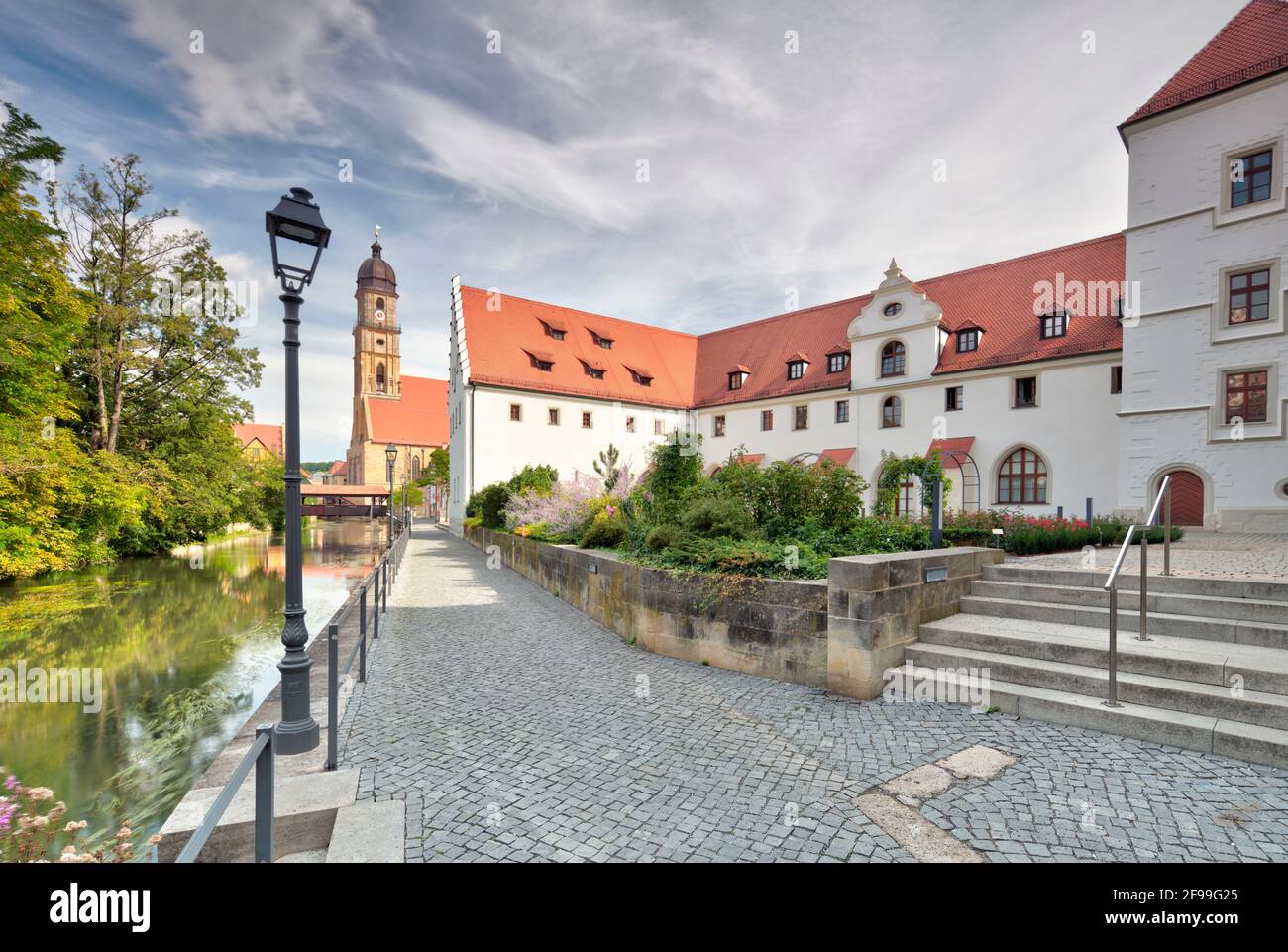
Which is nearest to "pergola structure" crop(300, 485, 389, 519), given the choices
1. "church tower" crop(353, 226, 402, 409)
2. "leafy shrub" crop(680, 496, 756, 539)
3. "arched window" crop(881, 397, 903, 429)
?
"church tower" crop(353, 226, 402, 409)

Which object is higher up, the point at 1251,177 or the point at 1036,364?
the point at 1251,177

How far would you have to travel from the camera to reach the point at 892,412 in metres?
27.0

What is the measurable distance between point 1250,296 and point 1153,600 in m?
16.3

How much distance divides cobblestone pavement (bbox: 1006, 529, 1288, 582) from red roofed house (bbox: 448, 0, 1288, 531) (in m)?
2.61

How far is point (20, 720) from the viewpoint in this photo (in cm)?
739

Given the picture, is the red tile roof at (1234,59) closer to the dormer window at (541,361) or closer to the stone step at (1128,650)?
the stone step at (1128,650)

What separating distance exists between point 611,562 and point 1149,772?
6.66 meters

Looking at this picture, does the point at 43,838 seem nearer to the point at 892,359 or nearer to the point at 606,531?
the point at 606,531

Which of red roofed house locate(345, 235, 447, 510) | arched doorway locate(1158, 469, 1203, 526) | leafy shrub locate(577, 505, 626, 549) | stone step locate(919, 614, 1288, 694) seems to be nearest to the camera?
stone step locate(919, 614, 1288, 694)

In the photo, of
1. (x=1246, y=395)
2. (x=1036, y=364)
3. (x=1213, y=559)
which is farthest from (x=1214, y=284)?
(x=1213, y=559)

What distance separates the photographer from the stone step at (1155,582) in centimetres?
551

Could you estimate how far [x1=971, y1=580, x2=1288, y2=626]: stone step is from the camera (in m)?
5.32

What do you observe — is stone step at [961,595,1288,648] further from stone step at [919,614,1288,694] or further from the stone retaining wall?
the stone retaining wall
